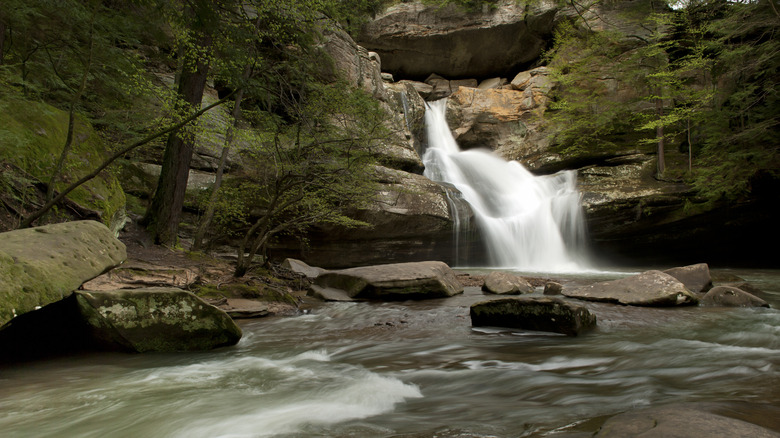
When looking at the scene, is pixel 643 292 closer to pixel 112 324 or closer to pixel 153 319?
pixel 153 319

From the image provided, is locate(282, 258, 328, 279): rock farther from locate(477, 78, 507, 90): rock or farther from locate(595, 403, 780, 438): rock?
locate(477, 78, 507, 90): rock

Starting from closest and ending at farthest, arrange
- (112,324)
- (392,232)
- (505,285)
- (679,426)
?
(679,426) → (112,324) → (505,285) → (392,232)

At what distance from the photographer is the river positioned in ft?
8.25

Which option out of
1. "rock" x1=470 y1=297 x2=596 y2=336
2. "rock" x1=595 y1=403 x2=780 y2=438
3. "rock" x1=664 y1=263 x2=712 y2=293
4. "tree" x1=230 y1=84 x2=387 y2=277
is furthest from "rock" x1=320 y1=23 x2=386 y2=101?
"rock" x1=595 y1=403 x2=780 y2=438

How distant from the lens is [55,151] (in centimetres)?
592

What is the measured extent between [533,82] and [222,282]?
21402 millimetres

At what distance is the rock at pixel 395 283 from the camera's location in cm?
778

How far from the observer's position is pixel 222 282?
273 inches

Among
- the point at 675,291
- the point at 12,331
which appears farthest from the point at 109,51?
the point at 675,291

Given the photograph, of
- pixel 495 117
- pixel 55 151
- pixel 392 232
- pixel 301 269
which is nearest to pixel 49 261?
pixel 55 151

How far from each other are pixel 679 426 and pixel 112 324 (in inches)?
180

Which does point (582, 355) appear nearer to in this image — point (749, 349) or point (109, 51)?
point (749, 349)

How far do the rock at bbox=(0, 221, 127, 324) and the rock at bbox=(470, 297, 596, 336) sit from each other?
443cm

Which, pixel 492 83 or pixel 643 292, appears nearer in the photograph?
pixel 643 292
